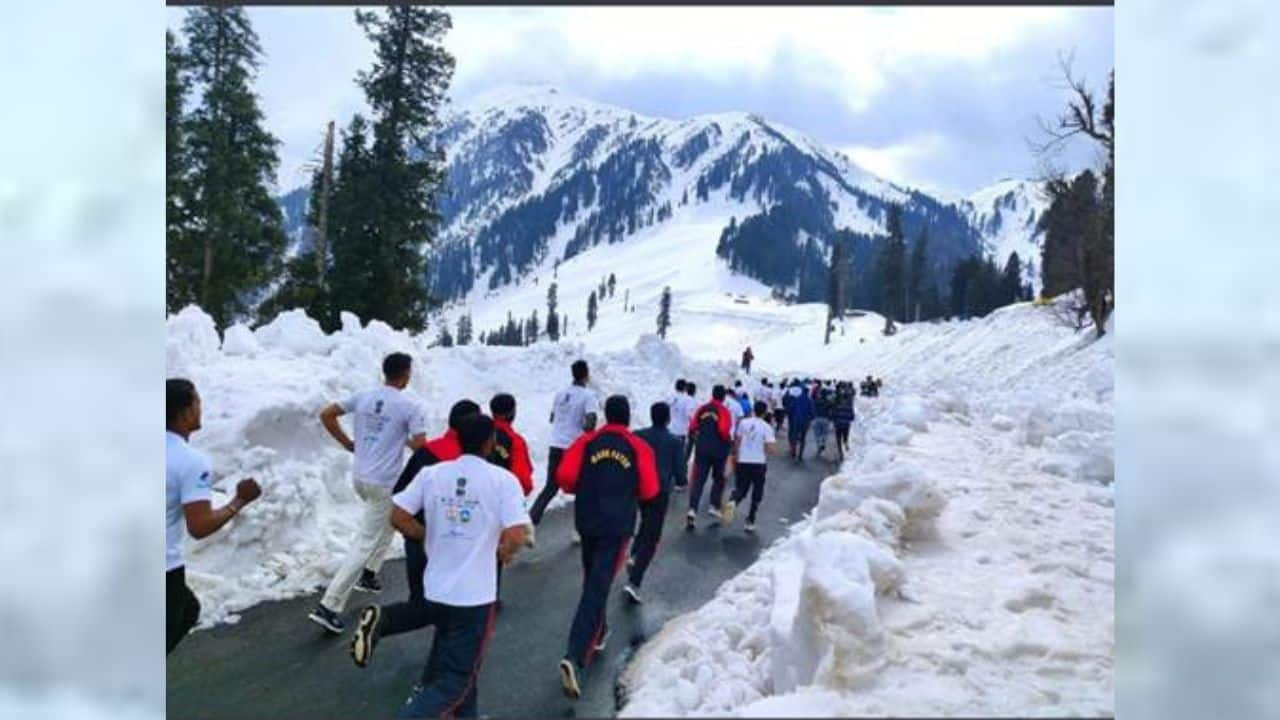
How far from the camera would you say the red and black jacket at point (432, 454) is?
5543mm

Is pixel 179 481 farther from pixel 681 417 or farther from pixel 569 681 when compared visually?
pixel 681 417

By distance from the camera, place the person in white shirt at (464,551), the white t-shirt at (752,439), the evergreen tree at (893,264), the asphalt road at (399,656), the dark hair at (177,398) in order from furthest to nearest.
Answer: the evergreen tree at (893,264) < the white t-shirt at (752,439) < the asphalt road at (399,656) < the person in white shirt at (464,551) < the dark hair at (177,398)

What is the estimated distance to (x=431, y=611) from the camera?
15.0 feet

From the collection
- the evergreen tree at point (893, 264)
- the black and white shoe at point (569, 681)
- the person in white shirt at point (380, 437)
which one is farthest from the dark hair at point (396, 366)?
the evergreen tree at point (893, 264)

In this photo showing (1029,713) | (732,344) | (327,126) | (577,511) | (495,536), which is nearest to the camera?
(1029,713)

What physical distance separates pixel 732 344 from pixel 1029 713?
108121 millimetres

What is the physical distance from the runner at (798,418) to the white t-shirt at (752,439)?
716cm

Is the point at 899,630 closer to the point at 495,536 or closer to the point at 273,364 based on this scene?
the point at 495,536

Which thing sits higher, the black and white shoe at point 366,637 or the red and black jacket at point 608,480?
the red and black jacket at point 608,480

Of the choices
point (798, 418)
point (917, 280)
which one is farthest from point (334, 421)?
point (917, 280)

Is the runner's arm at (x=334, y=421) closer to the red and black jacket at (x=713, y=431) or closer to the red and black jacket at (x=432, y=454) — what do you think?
the red and black jacket at (x=432, y=454)

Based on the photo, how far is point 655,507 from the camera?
7043 millimetres

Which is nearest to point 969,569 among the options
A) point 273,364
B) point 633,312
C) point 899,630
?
point 899,630

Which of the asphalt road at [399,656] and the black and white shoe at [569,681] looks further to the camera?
the black and white shoe at [569,681]
